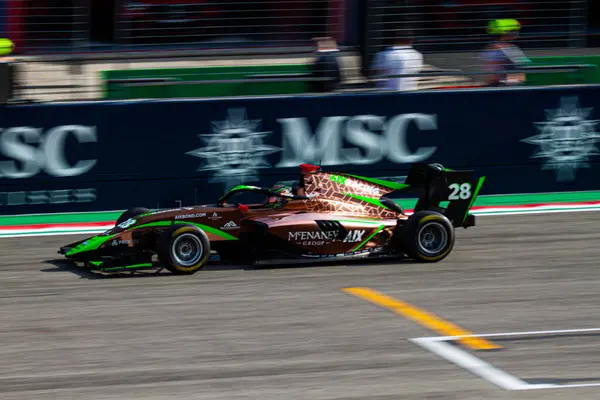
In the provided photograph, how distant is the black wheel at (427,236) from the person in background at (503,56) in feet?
14.7

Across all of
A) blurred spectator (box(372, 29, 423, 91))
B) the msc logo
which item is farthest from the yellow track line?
blurred spectator (box(372, 29, 423, 91))

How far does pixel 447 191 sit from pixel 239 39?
15.0 feet

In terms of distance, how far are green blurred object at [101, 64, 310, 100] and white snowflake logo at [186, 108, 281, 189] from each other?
45 centimetres

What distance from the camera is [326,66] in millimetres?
13961

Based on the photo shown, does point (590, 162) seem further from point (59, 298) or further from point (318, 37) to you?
point (59, 298)

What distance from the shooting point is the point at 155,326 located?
8070 mm

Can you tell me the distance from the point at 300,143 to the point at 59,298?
509 centimetres

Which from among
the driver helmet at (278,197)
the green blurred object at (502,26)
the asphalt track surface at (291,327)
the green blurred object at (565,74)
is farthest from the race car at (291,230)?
the green blurred object at (502,26)

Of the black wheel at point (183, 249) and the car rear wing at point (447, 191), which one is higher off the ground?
the car rear wing at point (447, 191)

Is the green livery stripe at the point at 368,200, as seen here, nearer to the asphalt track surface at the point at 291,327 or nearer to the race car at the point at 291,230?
the race car at the point at 291,230

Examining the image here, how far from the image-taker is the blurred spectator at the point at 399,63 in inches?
552

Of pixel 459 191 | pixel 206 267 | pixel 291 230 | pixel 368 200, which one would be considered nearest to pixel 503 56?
pixel 459 191

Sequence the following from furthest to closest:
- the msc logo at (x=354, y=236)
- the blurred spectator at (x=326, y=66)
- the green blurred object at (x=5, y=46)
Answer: the blurred spectator at (x=326, y=66) < the green blurred object at (x=5, y=46) < the msc logo at (x=354, y=236)

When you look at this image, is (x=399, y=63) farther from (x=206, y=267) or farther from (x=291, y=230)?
(x=206, y=267)
